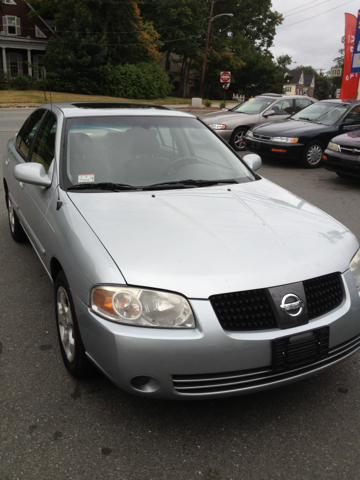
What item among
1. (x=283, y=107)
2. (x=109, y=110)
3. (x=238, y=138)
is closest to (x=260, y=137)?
(x=238, y=138)

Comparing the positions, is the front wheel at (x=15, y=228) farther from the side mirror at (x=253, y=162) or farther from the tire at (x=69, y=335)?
the side mirror at (x=253, y=162)

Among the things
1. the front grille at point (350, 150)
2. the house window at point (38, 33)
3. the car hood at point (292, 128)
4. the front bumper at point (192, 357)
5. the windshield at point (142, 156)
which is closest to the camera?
the front bumper at point (192, 357)

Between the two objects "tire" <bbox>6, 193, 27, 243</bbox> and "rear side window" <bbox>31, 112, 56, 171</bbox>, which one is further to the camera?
"tire" <bbox>6, 193, 27, 243</bbox>

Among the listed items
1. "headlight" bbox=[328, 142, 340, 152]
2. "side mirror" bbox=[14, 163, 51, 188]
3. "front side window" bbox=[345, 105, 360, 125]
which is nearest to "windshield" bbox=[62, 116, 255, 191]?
"side mirror" bbox=[14, 163, 51, 188]

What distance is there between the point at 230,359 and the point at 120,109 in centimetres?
262

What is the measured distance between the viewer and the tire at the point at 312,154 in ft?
35.5

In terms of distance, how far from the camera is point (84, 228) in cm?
267

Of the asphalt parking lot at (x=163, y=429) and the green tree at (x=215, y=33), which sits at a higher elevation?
the green tree at (x=215, y=33)

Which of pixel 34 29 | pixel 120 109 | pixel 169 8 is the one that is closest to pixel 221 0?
pixel 169 8

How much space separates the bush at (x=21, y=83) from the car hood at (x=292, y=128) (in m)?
32.2

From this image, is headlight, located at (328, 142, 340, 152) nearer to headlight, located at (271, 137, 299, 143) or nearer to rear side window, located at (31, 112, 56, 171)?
headlight, located at (271, 137, 299, 143)

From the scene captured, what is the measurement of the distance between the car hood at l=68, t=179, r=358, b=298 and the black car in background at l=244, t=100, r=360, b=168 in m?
7.70

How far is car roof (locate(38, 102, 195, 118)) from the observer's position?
149 inches

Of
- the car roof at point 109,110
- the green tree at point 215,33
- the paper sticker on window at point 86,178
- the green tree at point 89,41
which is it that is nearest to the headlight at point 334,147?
the car roof at point 109,110
